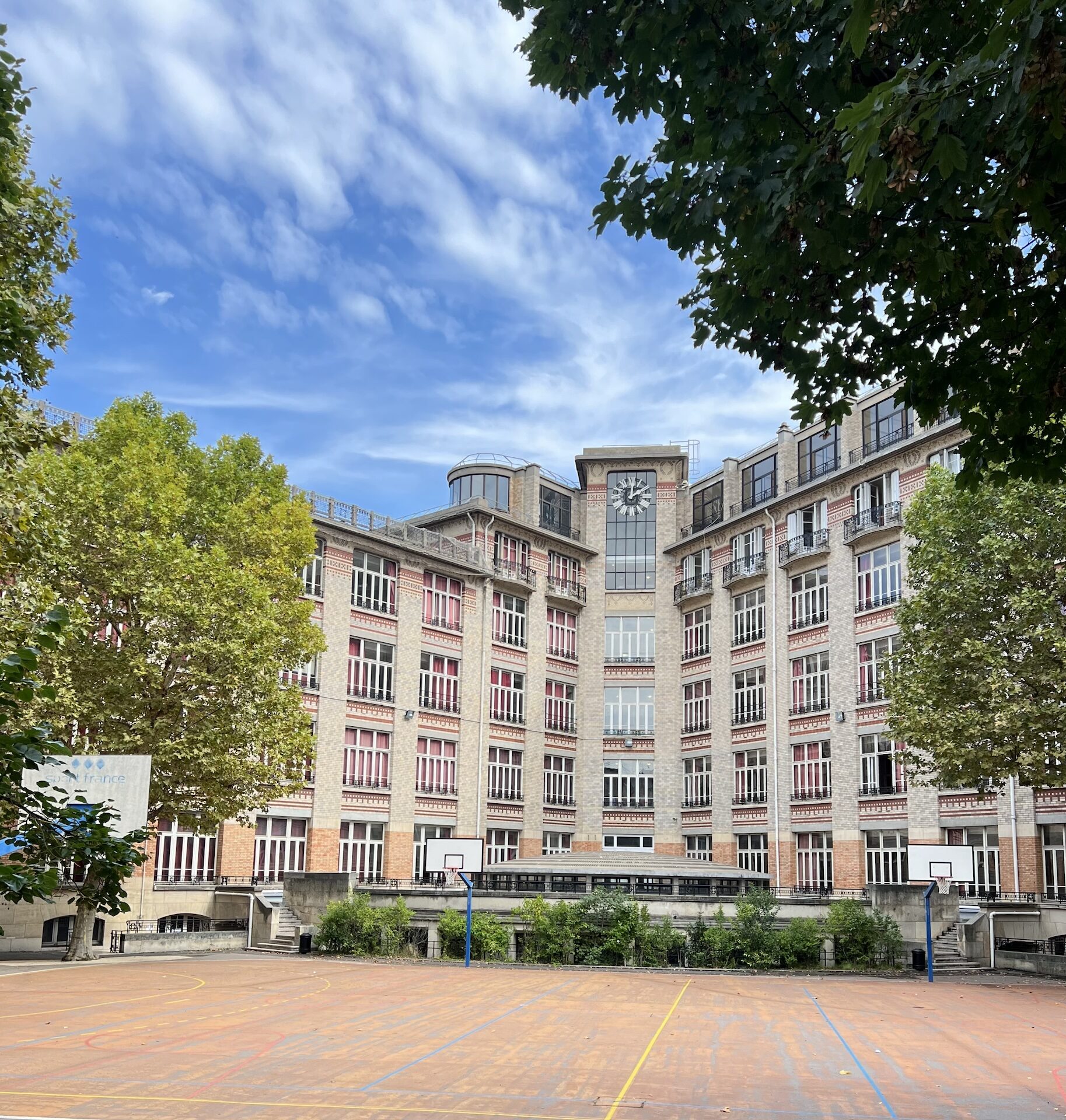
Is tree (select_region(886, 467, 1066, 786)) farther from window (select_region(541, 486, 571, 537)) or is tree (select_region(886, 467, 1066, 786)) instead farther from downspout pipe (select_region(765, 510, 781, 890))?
window (select_region(541, 486, 571, 537))

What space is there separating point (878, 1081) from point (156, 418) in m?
25.8

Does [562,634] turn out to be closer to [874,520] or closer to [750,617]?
[750,617]

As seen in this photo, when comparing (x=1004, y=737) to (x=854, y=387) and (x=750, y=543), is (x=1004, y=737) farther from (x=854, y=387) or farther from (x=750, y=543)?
(x=750, y=543)

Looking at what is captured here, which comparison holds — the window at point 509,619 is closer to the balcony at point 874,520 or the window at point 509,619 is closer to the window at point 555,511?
the window at point 555,511

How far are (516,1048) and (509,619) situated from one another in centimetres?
3691

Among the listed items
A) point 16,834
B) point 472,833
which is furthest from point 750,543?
point 16,834

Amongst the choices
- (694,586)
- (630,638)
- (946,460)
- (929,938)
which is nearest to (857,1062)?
(929,938)

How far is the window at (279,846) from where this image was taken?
4275 cm

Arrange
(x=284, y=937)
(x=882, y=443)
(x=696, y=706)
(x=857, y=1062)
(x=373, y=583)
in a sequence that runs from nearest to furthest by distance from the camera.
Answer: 1. (x=857, y=1062)
2. (x=284, y=937)
3. (x=882, y=443)
4. (x=373, y=583)
5. (x=696, y=706)

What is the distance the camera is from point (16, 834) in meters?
4.71

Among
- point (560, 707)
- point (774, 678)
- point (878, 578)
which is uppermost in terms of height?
point (878, 578)

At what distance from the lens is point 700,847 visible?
5147 cm

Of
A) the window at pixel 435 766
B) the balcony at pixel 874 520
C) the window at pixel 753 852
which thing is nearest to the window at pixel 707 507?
the balcony at pixel 874 520

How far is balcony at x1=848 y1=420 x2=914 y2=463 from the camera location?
4297 centimetres
